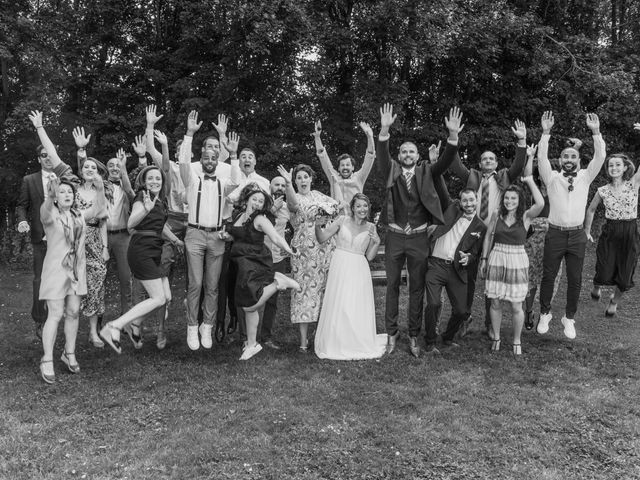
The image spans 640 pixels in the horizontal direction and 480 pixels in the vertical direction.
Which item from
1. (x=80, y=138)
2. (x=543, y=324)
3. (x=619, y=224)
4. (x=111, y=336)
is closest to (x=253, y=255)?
(x=111, y=336)

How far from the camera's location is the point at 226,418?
15.3ft

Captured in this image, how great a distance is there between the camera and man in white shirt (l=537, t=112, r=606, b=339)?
6941mm

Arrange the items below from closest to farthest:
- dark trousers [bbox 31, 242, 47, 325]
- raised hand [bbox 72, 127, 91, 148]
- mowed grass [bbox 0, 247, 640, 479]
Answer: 1. mowed grass [bbox 0, 247, 640, 479]
2. raised hand [bbox 72, 127, 91, 148]
3. dark trousers [bbox 31, 242, 47, 325]

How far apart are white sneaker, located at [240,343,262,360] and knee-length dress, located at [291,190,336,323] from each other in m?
0.57

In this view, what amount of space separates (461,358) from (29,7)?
14067 millimetres

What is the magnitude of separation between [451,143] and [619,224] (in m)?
3.39

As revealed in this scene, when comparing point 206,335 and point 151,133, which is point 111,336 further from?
point 151,133

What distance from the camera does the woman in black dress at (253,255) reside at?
6066 mm

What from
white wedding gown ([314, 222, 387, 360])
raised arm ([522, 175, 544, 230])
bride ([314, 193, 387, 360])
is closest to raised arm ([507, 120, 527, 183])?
raised arm ([522, 175, 544, 230])

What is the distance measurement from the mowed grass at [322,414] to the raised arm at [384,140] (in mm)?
2271

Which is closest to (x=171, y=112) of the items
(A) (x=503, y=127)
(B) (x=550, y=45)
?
(A) (x=503, y=127)

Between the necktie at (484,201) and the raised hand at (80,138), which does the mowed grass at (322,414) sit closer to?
the necktie at (484,201)

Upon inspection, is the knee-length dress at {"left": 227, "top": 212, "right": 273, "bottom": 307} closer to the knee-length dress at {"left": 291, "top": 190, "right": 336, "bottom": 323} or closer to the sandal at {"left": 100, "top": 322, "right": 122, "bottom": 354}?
the knee-length dress at {"left": 291, "top": 190, "right": 336, "bottom": 323}

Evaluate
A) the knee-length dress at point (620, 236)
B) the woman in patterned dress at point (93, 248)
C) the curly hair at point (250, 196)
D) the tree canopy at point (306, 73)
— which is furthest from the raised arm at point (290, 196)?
the tree canopy at point (306, 73)
